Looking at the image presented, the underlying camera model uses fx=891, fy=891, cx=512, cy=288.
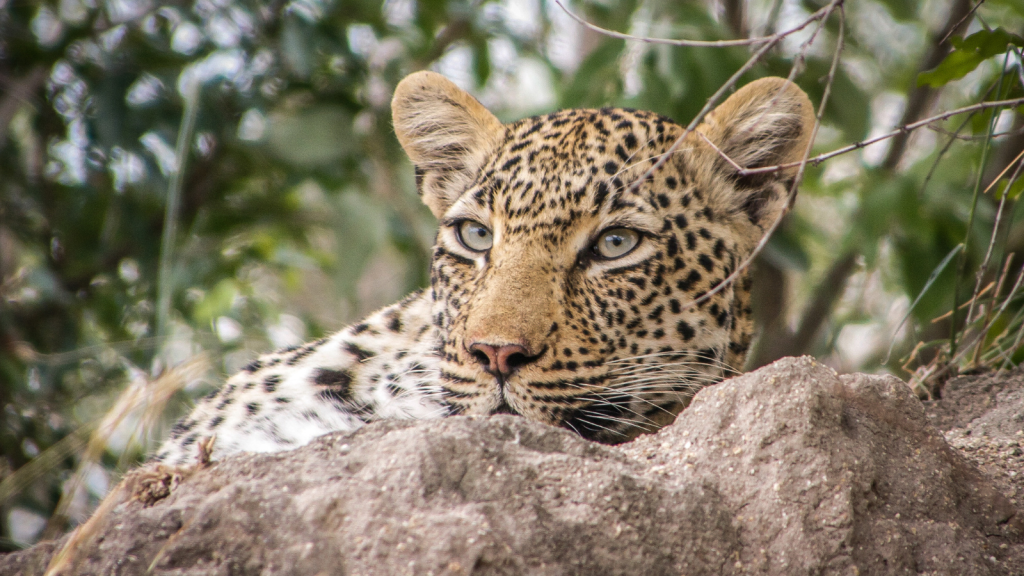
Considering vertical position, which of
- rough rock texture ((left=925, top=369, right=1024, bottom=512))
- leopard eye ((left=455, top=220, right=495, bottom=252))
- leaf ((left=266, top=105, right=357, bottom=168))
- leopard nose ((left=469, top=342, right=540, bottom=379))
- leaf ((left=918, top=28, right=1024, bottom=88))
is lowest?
rough rock texture ((left=925, top=369, right=1024, bottom=512))

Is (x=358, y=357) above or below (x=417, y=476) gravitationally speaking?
below

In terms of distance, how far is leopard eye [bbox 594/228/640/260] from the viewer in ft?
12.9

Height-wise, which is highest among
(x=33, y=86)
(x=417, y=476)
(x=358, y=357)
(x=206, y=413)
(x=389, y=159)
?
(x=33, y=86)

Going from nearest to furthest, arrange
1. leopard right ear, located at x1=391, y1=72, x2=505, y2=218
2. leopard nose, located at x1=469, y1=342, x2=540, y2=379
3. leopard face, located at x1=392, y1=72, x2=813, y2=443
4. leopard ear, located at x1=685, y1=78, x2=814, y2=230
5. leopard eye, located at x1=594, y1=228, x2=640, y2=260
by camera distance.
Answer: leopard nose, located at x1=469, y1=342, x2=540, y2=379
leopard face, located at x1=392, y1=72, x2=813, y2=443
leopard eye, located at x1=594, y1=228, x2=640, y2=260
leopard ear, located at x1=685, y1=78, x2=814, y2=230
leopard right ear, located at x1=391, y1=72, x2=505, y2=218

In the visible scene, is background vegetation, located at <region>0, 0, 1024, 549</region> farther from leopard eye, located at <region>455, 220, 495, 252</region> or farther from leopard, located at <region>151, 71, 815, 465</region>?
leopard eye, located at <region>455, 220, 495, 252</region>

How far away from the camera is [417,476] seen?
2232 millimetres

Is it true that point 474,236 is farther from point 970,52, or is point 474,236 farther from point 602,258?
point 970,52

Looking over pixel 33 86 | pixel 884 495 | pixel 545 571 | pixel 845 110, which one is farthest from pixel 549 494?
pixel 33 86

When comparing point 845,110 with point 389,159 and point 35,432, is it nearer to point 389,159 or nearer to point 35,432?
point 389,159

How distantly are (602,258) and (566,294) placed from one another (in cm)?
31

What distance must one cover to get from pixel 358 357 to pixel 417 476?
7.21ft

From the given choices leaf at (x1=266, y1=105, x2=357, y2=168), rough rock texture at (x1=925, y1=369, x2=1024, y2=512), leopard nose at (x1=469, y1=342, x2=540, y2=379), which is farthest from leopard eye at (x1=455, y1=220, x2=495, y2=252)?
leaf at (x1=266, y1=105, x2=357, y2=168)

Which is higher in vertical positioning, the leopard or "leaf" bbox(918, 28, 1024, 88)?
"leaf" bbox(918, 28, 1024, 88)

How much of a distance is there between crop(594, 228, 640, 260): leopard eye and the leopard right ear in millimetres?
1026
